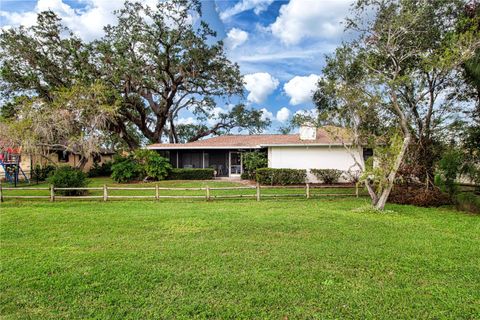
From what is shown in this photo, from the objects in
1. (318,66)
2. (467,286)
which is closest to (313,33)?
(318,66)

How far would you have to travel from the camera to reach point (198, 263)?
16.1 feet

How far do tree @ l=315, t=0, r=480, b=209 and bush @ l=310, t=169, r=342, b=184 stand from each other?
16.6ft

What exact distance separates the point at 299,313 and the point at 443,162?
10043 mm

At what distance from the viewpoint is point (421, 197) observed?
11320mm

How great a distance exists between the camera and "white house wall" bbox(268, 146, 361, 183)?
59.6ft

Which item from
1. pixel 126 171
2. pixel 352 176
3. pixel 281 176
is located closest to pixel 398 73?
pixel 352 176

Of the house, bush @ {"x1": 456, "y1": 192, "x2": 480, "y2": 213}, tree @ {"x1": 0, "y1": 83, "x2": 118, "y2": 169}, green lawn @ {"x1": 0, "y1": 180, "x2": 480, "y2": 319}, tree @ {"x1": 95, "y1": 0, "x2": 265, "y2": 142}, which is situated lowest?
green lawn @ {"x1": 0, "y1": 180, "x2": 480, "y2": 319}

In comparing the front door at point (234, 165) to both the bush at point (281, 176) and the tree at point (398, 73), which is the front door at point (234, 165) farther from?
the tree at point (398, 73)

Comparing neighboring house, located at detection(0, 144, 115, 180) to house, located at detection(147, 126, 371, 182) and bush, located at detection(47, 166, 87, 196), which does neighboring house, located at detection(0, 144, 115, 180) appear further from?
house, located at detection(147, 126, 371, 182)

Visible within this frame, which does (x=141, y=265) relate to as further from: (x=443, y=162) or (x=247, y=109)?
(x=247, y=109)

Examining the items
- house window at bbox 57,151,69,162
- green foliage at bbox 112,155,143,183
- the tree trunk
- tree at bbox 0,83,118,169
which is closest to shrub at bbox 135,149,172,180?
green foliage at bbox 112,155,143,183

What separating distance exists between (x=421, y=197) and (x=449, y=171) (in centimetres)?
132

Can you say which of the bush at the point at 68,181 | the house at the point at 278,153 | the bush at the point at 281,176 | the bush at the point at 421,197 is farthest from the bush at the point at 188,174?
the bush at the point at 421,197

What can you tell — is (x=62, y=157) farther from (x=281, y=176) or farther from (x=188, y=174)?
(x=281, y=176)
